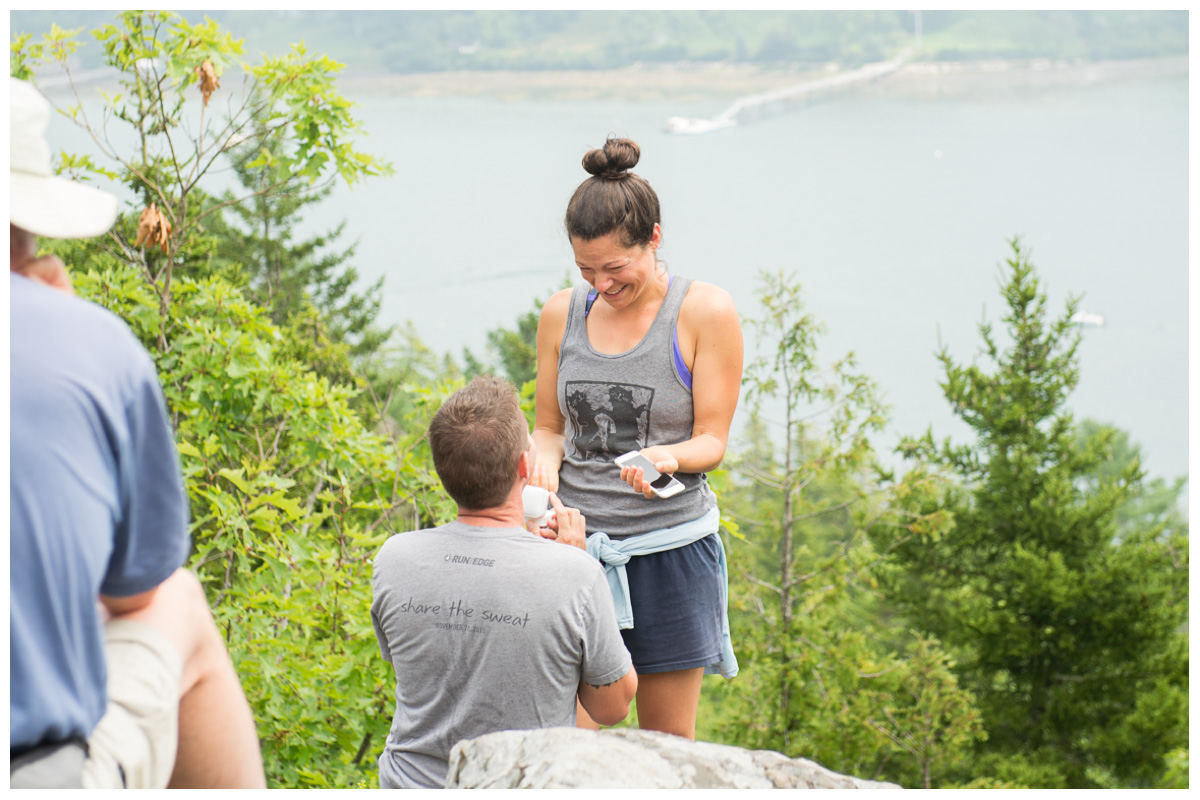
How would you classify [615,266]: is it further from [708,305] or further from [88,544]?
[88,544]

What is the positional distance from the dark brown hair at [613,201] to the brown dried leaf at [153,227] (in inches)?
82.5

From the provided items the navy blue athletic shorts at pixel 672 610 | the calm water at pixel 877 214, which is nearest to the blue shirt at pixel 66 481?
the navy blue athletic shorts at pixel 672 610

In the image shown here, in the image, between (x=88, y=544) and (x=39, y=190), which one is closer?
(x=88, y=544)

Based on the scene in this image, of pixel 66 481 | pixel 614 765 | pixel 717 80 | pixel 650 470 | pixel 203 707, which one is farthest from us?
pixel 717 80

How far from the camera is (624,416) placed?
2346 mm

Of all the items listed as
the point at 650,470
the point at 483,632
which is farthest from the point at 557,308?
the point at 483,632

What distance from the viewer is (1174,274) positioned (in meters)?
92.8

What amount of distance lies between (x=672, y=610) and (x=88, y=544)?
1.47 m

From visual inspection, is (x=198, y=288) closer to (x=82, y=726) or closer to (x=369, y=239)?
(x=82, y=726)

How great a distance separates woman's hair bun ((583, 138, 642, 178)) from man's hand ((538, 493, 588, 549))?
80cm

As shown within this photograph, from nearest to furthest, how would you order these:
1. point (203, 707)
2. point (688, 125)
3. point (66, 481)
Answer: point (66, 481) → point (203, 707) → point (688, 125)

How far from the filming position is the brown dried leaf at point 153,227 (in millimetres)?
3723

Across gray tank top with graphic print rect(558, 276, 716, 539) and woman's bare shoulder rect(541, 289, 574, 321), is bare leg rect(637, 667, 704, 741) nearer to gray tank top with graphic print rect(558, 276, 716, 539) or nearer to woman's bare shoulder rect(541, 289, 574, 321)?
gray tank top with graphic print rect(558, 276, 716, 539)

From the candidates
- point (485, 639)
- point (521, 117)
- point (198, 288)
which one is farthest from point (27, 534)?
point (521, 117)
